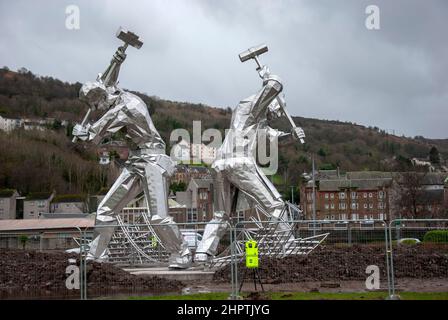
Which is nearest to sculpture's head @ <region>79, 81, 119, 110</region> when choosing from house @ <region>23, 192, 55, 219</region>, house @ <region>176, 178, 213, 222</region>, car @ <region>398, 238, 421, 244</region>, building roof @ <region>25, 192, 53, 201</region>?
car @ <region>398, 238, 421, 244</region>

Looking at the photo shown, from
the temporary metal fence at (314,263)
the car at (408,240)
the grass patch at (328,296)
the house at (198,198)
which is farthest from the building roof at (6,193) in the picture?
the grass patch at (328,296)

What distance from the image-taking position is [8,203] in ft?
350

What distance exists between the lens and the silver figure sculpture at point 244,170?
20.9 m

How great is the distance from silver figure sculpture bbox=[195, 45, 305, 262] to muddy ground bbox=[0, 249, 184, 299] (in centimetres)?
397

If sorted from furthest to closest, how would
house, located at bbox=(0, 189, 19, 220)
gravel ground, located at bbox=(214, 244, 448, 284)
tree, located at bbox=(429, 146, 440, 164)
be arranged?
tree, located at bbox=(429, 146, 440, 164), house, located at bbox=(0, 189, 19, 220), gravel ground, located at bbox=(214, 244, 448, 284)

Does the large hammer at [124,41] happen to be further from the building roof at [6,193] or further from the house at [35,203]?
the building roof at [6,193]

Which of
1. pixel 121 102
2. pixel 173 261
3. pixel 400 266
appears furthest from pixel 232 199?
pixel 400 266

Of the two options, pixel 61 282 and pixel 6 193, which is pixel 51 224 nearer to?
pixel 61 282

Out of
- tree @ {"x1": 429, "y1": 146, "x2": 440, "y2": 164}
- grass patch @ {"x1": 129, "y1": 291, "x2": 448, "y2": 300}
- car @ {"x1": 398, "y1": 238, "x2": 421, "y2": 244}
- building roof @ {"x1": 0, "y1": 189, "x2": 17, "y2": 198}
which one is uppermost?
tree @ {"x1": 429, "y1": 146, "x2": 440, "y2": 164}

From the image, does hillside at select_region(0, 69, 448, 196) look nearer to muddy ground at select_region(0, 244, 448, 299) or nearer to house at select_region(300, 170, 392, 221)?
house at select_region(300, 170, 392, 221)

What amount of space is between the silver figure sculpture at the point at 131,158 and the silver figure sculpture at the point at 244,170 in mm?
1237

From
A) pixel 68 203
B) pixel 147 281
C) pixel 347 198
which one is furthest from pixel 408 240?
pixel 68 203

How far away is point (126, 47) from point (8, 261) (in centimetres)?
790

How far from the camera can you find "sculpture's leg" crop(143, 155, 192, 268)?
20.5 meters
